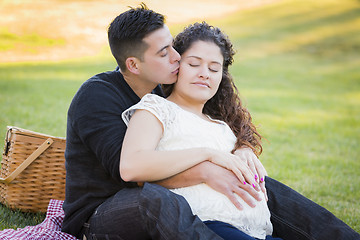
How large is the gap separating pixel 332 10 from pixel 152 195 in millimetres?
22856

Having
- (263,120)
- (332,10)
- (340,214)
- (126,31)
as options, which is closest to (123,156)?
(126,31)

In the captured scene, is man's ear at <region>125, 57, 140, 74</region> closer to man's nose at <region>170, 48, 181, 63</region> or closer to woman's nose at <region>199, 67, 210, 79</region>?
man's nose at <region>170, 48, 181, 63</region>

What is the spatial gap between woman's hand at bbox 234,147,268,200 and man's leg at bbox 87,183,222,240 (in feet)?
2.04

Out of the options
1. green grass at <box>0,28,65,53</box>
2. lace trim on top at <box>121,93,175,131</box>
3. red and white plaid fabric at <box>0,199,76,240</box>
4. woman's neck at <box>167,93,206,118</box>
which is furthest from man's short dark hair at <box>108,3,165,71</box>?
green grass at <box>0,28,65,53</box>

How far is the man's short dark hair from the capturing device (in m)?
3.11

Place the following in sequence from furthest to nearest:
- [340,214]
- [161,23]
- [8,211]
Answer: [340,214]
[8,211]
[161,23]

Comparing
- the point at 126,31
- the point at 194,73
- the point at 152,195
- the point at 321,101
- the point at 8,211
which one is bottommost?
the point at 321,101

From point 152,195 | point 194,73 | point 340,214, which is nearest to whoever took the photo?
point 152,195

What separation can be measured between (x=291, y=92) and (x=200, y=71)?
952 centimetres

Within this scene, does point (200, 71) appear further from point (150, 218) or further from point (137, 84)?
point (150, 218)

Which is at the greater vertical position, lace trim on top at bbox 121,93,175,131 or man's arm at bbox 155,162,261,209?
lace trim on top at bbox 121,93,175,131

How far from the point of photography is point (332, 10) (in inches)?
907

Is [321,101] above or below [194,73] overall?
below

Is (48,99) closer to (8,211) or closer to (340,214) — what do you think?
(8,211)
